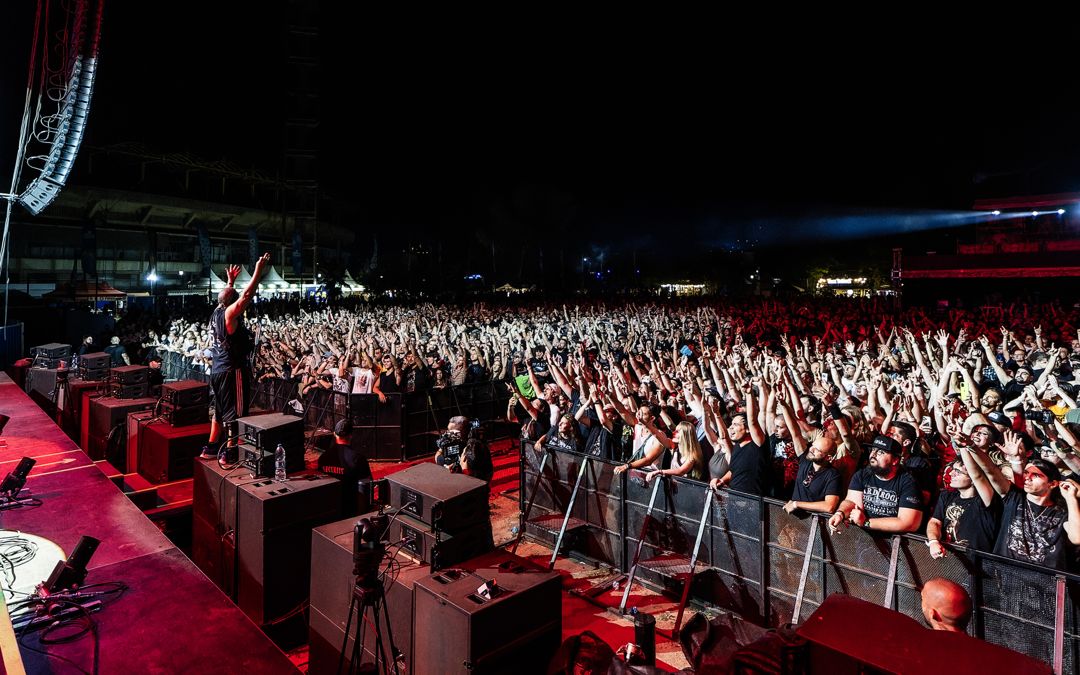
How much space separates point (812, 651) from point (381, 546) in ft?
7.61

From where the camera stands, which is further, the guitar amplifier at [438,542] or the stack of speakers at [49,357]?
the stack of speakers at [49,357]

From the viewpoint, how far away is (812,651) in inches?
73.5

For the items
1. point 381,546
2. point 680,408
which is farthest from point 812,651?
point 680,408

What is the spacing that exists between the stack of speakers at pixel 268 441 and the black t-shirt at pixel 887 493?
4.93 m

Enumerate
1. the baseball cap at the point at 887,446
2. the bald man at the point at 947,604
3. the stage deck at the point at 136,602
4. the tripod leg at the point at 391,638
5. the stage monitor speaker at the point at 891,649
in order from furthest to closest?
the baseball cap at the point at 887,446 → the tripod leg at the point at 391,638 → the stage deck at the point at 136,602 → the bald man at the point at 947,604 → the stage monitor speaker at the point at 891,649

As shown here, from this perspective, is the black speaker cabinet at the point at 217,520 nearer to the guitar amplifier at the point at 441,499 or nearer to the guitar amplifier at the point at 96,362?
the guitar amplifier at the point at 441,499

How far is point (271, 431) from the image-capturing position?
5.43m

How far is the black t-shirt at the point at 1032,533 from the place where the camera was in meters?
4.12

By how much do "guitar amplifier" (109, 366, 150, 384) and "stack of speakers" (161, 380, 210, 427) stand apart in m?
1.78

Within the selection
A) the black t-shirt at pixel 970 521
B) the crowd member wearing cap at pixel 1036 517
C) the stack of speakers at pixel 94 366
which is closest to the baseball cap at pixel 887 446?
the black t-shirt at pixel 970 521

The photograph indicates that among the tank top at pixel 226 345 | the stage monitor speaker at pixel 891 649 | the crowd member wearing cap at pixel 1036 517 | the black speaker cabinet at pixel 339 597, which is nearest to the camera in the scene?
the stage monitor speaker at pixel 891 649

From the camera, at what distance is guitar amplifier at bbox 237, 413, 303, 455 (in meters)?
5.41

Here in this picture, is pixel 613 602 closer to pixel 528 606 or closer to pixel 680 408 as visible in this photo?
pixel 528 606

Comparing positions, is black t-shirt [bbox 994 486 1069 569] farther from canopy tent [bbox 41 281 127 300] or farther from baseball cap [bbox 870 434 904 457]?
canopy tent [bbox 41 281 127 300]
